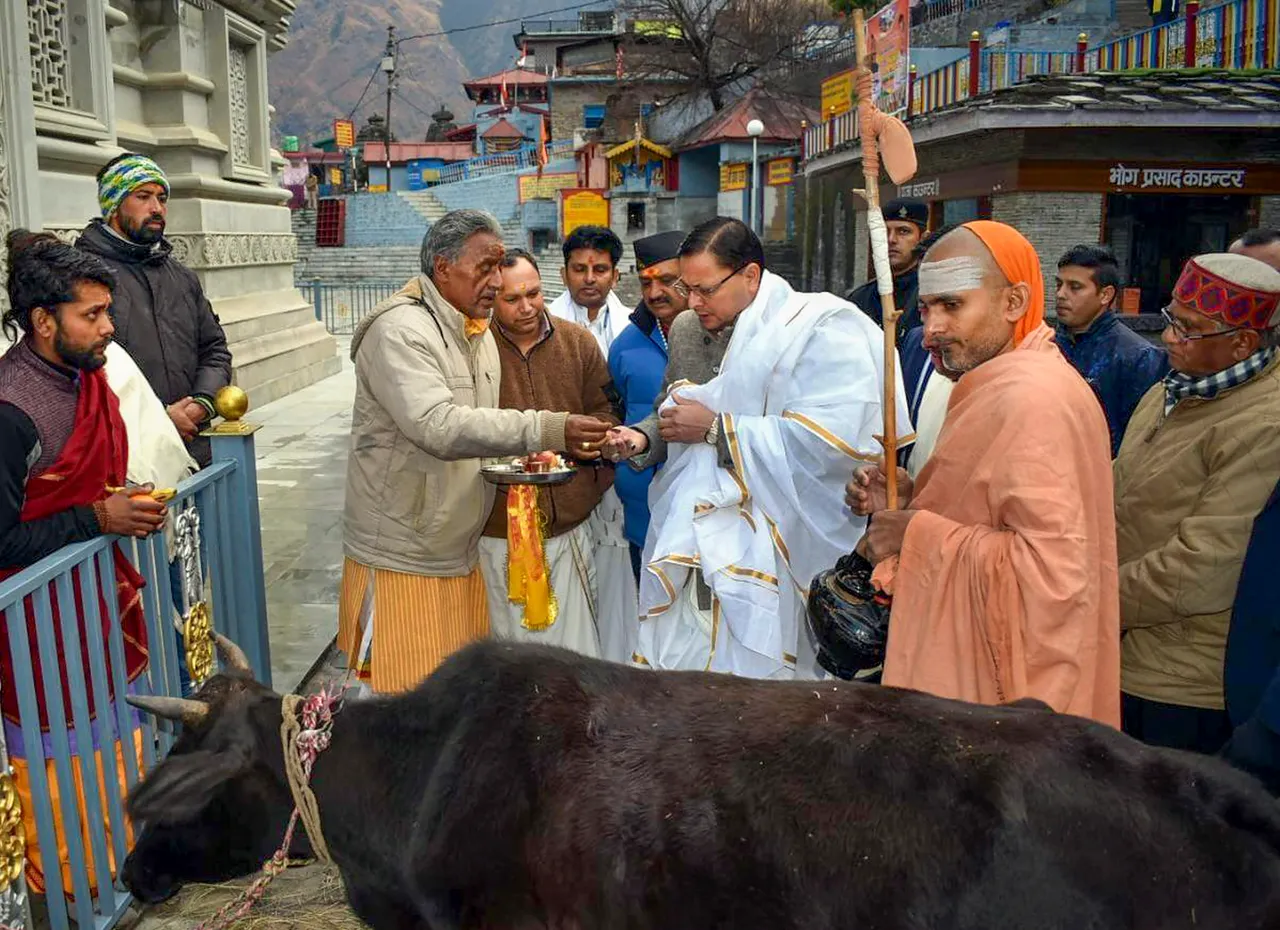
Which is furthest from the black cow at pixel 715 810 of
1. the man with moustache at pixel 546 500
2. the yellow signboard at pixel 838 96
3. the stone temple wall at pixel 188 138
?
the yellow signboard at pixel 838 96

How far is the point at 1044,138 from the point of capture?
40.4 ft

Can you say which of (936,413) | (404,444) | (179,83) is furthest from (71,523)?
(179,83)

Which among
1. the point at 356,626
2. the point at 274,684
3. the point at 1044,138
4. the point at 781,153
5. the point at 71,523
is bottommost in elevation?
the point at 274,684

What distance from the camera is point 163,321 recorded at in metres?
4.60

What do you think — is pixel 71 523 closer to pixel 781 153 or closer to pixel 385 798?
pixel 385 798

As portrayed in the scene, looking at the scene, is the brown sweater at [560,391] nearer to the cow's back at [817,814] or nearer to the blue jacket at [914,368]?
the blue jacket at [914,368]

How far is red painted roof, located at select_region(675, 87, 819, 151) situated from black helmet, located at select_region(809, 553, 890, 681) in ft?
109

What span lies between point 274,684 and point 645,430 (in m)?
2.19

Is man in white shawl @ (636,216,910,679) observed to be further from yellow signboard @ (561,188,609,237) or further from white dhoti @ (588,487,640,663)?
yellow signboard @ (561,188,609,237)

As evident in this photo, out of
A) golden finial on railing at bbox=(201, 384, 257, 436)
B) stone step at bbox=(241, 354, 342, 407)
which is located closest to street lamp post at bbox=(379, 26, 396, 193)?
stone step at bbox=(241, 354, 342, 407)

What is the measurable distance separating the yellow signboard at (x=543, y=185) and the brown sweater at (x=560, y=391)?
38837 millimetres

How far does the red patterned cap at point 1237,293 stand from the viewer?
280 centimetres

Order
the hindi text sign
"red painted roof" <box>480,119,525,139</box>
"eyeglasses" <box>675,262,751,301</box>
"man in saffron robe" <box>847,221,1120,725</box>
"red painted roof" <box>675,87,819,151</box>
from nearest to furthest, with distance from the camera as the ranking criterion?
"man in saffron robe" <box>847,221,1120,725</box> < "eyeglasses" <box>675,262,751,301</box> < the hindi text sign < "red painted roof" <box>675,87,819,151</box> < "red painted roof" <box>480,119,525,139</box>

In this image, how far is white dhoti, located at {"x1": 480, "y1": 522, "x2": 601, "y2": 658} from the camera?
4117mm
